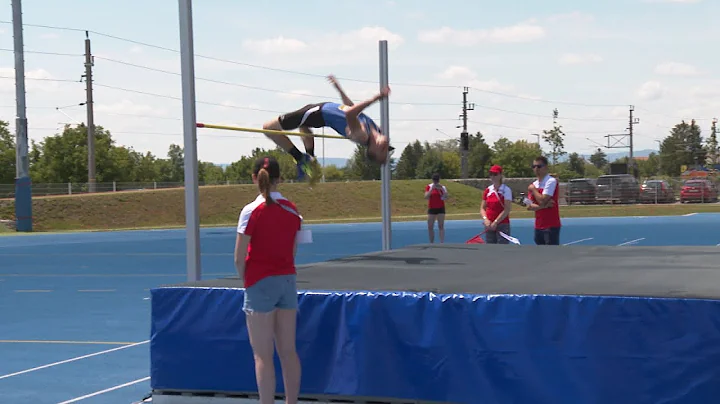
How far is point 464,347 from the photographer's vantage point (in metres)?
5.16

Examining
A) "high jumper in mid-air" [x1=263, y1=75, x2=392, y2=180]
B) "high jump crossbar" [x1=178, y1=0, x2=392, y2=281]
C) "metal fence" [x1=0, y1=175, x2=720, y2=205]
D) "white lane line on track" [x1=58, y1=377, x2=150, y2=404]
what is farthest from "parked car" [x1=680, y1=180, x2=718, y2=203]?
"white lane line on track" [x1=58, y1=377, x2=150, y2=404]

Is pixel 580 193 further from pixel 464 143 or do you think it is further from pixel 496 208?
pixel 496 208

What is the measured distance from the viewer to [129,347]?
8281mm

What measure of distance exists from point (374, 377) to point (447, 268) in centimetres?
190

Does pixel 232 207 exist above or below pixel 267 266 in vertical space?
below

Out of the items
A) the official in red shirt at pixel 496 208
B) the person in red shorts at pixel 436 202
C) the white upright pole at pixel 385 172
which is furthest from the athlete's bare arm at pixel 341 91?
the person in red shorts at pixel 436 202

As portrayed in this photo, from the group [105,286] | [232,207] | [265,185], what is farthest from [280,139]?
[232,207]

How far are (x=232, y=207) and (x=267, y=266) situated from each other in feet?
137

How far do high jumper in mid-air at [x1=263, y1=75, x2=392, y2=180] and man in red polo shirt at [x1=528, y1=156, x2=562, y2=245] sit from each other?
2375 mm

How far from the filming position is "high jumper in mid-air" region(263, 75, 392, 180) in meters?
8.47

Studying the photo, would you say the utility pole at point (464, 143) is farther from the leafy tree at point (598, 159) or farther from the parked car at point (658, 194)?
the leafy tree at point (598, 159)

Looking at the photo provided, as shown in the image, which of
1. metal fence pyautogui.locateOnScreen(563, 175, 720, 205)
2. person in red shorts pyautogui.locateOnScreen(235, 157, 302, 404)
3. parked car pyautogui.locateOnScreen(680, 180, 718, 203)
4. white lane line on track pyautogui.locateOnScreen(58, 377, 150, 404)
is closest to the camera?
person in red shorts pyautogui.locateOnScreen(235, 157, 302, 404)

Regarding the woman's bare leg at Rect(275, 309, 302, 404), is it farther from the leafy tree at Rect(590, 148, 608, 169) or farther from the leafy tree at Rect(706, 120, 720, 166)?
the leafy tree at Rect(590, 148, 608, 169)

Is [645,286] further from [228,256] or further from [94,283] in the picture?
[228,256]
